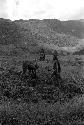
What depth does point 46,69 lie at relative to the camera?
131ft

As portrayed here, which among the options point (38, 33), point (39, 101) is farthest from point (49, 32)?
point (39, 101)

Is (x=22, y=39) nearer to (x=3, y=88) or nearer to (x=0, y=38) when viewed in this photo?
(x=0, y=38)

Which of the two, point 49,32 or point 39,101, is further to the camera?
point 49,32

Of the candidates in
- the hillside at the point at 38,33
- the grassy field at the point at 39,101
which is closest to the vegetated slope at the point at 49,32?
the hillside at the point at 38,33

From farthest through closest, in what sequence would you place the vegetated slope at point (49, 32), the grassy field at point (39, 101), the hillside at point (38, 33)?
1. the vegetated slope at point (49, 32)
2. the hillside at point (38, 33)
3. the grassy field at point (39, 101)

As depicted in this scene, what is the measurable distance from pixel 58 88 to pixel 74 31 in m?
121

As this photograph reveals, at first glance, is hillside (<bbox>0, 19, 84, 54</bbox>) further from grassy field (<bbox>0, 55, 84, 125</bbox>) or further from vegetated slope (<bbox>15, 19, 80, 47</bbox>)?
grassy field (<bbox>0, 55, 84, 125</bbox>)

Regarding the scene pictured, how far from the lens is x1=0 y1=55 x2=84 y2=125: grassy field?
50.8ft

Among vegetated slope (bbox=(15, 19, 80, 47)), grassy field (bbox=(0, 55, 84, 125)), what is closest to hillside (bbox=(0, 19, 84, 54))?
vegetated slope (bbox=(15, 19, 80, 47))

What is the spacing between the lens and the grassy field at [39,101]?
1549 centimetres

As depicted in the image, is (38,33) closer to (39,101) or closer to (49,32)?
(49,32)

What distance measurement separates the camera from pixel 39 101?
24.1m

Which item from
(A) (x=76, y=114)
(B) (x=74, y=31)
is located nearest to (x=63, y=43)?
(B) (x=74, y=31)

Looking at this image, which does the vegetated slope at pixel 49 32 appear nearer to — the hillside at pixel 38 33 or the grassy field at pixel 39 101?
the hillside at pixel 38 33
